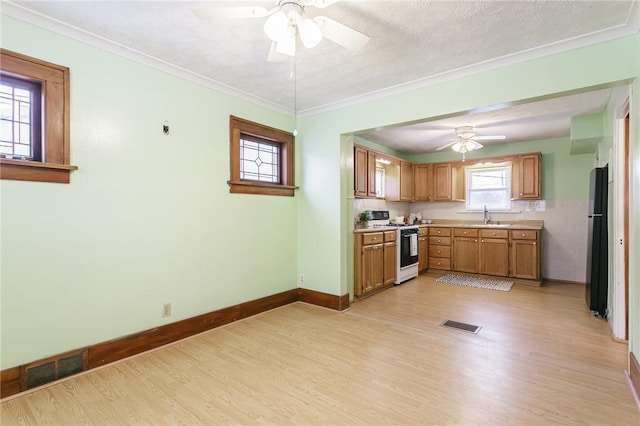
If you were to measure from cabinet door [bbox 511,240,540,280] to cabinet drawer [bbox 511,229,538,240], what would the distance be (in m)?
0.06

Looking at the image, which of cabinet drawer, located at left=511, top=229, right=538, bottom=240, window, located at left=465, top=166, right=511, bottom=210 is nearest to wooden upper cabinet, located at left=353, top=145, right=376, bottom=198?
window, located at left=465, top=166, right=511, bottom=210

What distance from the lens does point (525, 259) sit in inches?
202

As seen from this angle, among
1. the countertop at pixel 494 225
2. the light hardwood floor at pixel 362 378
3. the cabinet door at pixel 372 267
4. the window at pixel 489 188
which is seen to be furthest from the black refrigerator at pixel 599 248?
the cabinet door at pixel 372 267

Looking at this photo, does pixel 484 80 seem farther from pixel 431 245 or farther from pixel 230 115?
pixel 431 245

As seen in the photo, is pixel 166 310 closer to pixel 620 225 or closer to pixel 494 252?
pixel 620 225

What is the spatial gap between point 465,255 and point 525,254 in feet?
3.12

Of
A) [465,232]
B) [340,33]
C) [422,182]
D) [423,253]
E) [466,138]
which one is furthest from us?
[422,182]

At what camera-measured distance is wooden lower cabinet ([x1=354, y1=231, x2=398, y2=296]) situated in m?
4.21

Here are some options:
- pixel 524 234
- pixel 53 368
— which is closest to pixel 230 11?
pixel 53 368

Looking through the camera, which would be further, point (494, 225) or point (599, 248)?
point (494, 225)

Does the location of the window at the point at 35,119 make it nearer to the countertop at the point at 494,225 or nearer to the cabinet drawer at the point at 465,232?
the countertop at the point at 494,225

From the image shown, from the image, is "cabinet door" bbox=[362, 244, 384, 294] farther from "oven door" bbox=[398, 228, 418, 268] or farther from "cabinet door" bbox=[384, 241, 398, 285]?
"oven door" bbox=[398, 228, 418, 268]

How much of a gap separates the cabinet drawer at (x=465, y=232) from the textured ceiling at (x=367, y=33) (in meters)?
3.53

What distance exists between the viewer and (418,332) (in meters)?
3.12
